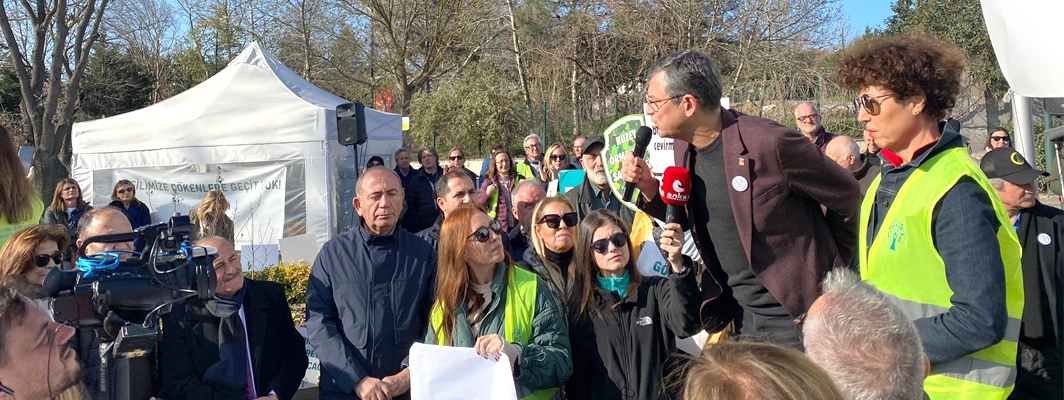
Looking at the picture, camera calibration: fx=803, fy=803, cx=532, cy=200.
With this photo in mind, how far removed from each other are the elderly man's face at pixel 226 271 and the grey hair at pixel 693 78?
225 cm

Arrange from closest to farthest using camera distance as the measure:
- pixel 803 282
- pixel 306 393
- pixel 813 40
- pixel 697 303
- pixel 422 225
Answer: pixel 803 282
pixel 697 303
pixel 306 393
pixel 422 225
pixel 813 40

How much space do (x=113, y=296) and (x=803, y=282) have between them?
1.96 m

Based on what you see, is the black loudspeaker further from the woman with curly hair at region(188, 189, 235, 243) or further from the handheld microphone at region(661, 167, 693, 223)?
the handheld microphone at region(661, 167, 693, 223)

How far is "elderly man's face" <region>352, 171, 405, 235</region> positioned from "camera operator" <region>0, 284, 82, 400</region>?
1.91 m

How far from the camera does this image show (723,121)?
2557 mm

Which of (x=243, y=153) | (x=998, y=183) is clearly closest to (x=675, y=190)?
(x=998, y=183)

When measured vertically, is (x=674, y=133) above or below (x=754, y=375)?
above

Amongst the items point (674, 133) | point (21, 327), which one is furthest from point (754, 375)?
point (21, 327)

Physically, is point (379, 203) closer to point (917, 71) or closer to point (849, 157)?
point (917, 71)

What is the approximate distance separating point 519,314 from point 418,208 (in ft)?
20.5

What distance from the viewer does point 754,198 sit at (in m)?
2.41

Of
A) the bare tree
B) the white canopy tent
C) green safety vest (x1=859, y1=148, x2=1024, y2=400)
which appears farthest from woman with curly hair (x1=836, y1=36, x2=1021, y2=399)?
the bare tree

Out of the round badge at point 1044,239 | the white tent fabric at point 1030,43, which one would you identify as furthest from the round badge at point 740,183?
the round badge at point 1044,239

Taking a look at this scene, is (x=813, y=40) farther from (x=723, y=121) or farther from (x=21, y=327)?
(x=21, y=327)
